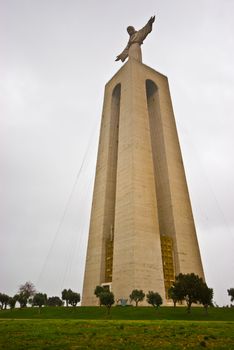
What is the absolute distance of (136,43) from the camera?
2409 inches

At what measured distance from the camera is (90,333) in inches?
404

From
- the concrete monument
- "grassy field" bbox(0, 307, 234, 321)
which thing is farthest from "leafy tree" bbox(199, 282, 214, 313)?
the concrete monument

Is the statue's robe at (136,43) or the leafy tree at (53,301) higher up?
the statue's robe at (136,43)

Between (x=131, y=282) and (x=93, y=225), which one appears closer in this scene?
(x=131, y=282)

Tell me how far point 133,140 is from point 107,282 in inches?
807

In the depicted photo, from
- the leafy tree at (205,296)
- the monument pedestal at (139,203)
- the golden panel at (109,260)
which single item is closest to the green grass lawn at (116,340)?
the leafy tree at (205,296)

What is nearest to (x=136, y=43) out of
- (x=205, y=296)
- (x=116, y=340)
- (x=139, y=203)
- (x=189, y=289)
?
(x=139, y=203)

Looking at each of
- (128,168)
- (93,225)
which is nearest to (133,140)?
(128,168)

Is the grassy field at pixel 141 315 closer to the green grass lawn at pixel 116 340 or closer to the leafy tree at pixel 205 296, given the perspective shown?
the leafy tree at pixel 205 296

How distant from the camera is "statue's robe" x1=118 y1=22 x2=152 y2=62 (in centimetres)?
5978

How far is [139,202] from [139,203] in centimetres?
14

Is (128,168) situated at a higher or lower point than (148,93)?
lower

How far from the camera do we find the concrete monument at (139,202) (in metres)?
37.9

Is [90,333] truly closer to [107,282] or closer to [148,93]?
[107,282]
